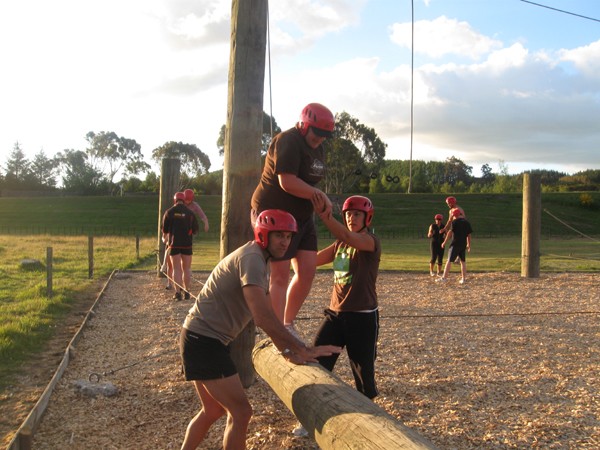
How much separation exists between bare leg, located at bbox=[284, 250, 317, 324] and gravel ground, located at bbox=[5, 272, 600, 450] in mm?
977

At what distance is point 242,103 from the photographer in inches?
230

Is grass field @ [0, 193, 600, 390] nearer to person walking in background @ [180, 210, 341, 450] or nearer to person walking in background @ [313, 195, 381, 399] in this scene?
person walking in background @ [180, 210, 341, 450]

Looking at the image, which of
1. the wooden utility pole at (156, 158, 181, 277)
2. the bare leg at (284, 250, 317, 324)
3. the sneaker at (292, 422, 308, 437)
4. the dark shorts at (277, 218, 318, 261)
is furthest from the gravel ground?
the wooden utility pole at (156, 158, 181, 277)

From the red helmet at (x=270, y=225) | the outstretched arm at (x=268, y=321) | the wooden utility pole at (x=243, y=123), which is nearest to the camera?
the outstretched arm at (x=268, y=321)

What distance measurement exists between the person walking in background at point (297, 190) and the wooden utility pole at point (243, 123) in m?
1.06

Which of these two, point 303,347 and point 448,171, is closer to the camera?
point 303,347

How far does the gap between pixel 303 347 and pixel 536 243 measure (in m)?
13.5

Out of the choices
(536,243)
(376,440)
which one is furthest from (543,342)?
(536,243)

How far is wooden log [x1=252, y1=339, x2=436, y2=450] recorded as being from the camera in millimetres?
3018

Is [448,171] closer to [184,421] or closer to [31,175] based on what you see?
[31,175]

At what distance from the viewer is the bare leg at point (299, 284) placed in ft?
16.0

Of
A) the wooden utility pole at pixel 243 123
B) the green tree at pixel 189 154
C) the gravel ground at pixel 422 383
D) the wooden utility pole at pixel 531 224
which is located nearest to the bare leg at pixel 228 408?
the gravel ground at pixel 422 383

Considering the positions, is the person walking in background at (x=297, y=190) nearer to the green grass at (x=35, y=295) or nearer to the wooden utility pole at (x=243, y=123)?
the wooden utility pole at (x=243, y=123)

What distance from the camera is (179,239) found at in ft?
39.7
